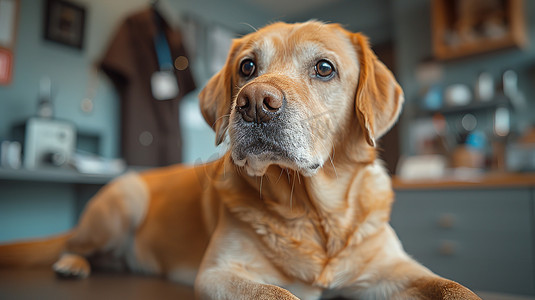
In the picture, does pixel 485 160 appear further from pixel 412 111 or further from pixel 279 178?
pixel 279 178

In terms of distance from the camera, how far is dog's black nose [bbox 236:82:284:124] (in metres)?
0.46

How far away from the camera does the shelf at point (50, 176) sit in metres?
1.53

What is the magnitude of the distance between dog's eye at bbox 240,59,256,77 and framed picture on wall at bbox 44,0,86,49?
214cm

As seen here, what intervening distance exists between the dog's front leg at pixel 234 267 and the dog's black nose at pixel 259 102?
8.8 inches

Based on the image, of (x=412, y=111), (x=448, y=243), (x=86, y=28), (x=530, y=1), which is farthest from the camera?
(x=412, y=111)

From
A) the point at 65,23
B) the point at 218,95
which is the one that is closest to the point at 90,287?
the point at 218,95

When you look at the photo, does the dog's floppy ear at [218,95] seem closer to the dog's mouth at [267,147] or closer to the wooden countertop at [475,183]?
the dog's mouth at [267,147]

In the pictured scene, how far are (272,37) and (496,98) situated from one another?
7.51ft

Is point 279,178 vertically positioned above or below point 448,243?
above

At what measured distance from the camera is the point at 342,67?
2.05 ft

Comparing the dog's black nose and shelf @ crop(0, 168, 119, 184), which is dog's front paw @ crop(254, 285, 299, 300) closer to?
the dog's black nose

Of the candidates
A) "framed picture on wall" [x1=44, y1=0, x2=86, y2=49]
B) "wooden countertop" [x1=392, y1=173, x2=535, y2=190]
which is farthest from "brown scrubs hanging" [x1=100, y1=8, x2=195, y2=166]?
"wooden countertop" [x1=392, y1=173, x2=535, y2=190]

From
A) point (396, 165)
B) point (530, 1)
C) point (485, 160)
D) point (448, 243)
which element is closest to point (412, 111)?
point (396, 165)

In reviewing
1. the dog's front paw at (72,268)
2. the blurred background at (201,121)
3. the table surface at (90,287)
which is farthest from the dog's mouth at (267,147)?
the blurred background at (201,121)
